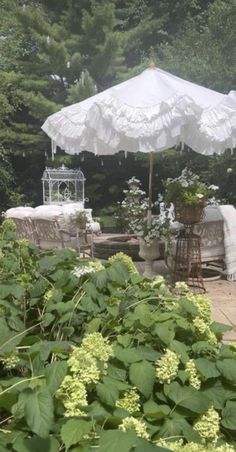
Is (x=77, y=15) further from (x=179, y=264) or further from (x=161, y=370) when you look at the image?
(x=161, y=370)

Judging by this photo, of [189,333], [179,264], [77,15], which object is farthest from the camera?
[77,15]

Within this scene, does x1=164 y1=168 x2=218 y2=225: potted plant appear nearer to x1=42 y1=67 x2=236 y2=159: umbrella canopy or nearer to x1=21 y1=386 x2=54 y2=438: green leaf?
x1=42 y1=67 x2=236 y2=159: umbrella canopy

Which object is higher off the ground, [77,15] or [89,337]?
[77,15]

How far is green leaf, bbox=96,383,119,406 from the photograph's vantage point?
1046 mm

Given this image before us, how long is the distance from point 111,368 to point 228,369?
27 centimetres

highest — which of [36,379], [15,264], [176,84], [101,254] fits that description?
[176,84]

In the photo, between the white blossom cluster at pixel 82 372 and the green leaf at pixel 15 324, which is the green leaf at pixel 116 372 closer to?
the white blossom cluster at pixel 82 372

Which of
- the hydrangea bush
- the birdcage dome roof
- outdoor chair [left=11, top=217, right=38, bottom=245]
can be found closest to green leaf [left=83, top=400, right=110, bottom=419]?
the hydrangea bush

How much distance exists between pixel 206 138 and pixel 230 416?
163 inches

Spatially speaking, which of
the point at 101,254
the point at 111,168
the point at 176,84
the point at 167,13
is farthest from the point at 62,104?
the point at 176,84

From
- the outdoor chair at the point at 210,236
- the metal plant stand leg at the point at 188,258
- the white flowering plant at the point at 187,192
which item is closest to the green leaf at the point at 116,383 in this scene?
the white flowering plant at the point at 187,192

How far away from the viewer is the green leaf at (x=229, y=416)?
3.68ft

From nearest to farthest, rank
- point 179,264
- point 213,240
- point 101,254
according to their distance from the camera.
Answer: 1. point 179,264
2. point 213,240
3. point 101,254

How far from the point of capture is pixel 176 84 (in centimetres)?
500
